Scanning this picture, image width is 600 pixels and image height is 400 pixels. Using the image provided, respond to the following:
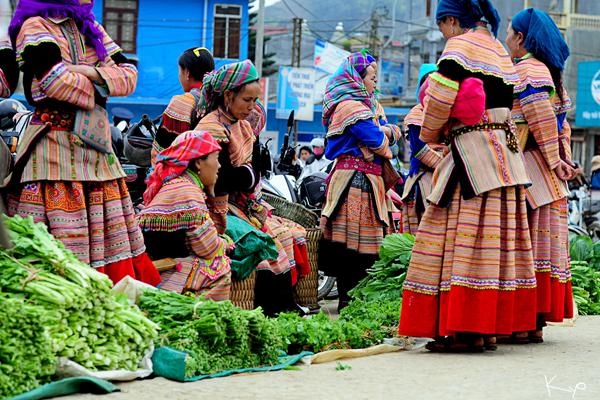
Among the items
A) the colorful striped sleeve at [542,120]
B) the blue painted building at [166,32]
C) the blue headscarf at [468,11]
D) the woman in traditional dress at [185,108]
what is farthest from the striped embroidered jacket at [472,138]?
the blue painted building at [166,32]

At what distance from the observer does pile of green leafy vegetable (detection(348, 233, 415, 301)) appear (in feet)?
20.1

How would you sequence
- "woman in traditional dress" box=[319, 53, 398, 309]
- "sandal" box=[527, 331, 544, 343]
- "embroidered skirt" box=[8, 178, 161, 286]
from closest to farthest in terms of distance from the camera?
"embroidered skirt" box=[8, 178, 161, 286]
"sandal" box=[527, 331, 544, 343]
"woman in traditional dress" box=[319, 53, 398, 309]

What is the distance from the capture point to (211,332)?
360 cm

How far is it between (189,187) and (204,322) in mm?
1299

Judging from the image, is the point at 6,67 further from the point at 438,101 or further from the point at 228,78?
the point at 438,101

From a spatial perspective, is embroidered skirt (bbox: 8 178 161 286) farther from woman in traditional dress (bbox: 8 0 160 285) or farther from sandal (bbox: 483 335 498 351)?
sandal (bbox: 483 335 498 351)

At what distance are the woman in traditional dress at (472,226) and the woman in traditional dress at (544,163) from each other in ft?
1.14

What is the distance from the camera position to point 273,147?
3006 cm

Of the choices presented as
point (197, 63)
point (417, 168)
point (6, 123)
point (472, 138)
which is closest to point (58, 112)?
point (197, 63)

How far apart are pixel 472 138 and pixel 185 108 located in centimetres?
225

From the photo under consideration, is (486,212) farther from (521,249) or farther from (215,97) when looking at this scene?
(215,97)

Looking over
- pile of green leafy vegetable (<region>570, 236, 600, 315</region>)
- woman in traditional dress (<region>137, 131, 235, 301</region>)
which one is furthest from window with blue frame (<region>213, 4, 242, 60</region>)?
woman in traditional dress (<region>137, 131, 235, 301</region>)

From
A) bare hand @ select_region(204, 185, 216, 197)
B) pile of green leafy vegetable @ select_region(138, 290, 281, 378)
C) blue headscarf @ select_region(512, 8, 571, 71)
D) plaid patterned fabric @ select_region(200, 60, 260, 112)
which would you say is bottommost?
pile of green leafy vegetable @ select_region(138, 290, 281, 378)

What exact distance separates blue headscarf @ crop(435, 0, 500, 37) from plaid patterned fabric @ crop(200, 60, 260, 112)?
53.5 inches
